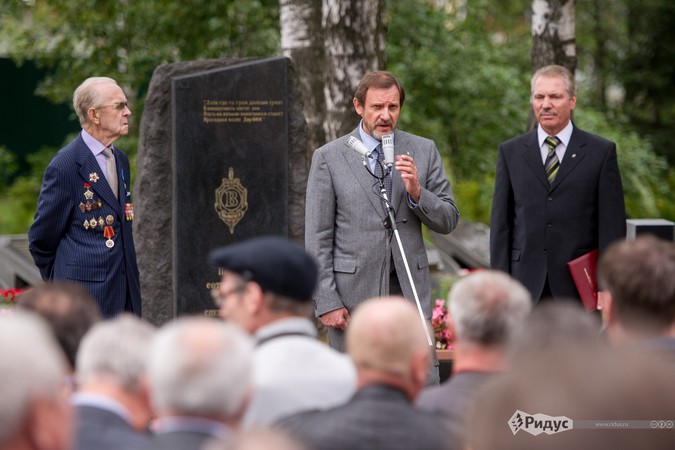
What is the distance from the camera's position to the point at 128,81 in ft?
46.0

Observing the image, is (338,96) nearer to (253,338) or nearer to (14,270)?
(14,270)

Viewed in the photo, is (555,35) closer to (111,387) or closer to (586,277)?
(586,277)

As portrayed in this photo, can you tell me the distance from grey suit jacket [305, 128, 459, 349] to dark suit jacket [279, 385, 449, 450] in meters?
2.69

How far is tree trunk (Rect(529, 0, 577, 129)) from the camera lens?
9.38 meters

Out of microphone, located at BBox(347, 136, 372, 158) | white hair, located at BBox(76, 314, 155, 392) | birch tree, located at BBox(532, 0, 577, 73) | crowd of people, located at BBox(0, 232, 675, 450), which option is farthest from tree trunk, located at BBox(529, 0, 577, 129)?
white hair, located at BBox(76, 314, 155, 392)

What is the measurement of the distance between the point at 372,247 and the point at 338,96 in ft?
9.62

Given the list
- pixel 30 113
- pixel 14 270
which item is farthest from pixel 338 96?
pixel 30 113

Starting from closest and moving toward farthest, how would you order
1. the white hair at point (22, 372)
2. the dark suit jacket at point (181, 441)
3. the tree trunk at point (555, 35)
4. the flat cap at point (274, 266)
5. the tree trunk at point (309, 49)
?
the white hair at point (22, 372)
the dark suit jacket at point (181, 441)
the flat cap at point (274, 266)
the tree trunk at point (309, 49)
the tree trunk at point (555, 35)

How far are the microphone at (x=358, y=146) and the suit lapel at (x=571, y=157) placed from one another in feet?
3.56

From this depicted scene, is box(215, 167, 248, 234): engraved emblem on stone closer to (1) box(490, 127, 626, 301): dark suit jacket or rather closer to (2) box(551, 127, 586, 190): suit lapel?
(1) box(490, 127, 626, 301): dark suit jacket

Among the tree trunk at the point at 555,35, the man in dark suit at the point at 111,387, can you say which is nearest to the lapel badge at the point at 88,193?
the man in dark suit at the point at 111,387

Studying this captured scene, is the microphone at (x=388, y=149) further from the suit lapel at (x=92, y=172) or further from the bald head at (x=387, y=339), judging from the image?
the bald head at (x=387, y=339)

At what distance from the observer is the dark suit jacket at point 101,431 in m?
3.19

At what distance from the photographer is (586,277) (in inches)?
245
